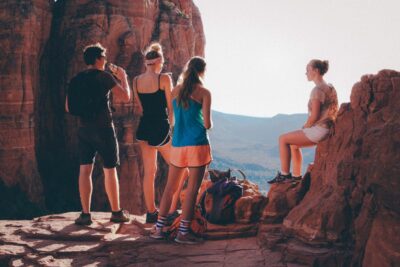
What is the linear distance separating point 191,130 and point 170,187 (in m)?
0.89

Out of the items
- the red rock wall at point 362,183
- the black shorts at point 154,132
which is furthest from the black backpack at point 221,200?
the black shorts at point 154,132

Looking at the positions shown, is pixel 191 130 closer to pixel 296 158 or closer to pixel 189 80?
pixel 189 80

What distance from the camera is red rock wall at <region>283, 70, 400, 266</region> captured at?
5445 mm

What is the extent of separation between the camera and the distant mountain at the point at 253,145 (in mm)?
116281

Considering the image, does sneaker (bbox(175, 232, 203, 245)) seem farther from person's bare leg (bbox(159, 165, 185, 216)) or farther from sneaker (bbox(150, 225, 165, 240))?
person's bare leg (bbox(159, 165, 185, 216))

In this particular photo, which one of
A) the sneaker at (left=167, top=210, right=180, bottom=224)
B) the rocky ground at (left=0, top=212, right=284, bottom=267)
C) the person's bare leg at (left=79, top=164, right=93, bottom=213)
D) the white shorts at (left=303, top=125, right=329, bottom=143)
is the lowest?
the rocky ground at (left=0, top=212, right=284, bottom=267)

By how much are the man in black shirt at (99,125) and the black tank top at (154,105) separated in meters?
0.29

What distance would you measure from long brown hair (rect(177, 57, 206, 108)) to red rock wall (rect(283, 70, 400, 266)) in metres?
2.00

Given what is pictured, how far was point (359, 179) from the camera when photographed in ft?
20.1

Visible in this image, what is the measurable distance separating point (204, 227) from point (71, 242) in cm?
180

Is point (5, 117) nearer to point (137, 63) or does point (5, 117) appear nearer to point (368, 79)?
point (137, 63)

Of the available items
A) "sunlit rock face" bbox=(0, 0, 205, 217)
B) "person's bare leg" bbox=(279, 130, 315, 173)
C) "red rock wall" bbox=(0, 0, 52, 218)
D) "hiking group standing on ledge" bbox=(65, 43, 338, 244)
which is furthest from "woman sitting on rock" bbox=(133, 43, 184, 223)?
"sunlit rock face" bbox=(0, 0, 205, 217)

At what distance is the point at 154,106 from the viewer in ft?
23.1

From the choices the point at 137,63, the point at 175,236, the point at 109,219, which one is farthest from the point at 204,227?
the point at 137,63
